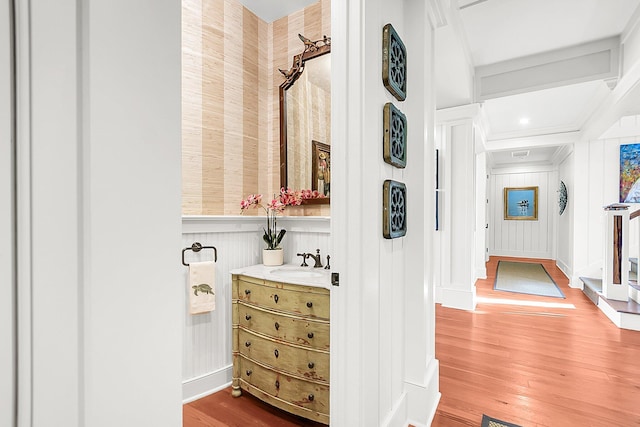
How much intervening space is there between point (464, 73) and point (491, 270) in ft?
16.1

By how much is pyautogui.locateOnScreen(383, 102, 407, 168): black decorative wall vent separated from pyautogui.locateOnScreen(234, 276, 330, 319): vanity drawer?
77cm

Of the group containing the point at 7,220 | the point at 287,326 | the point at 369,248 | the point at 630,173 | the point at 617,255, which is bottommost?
the point at 287,326

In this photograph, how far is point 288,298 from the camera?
1831 mm

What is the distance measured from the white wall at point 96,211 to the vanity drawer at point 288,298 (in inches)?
50.5

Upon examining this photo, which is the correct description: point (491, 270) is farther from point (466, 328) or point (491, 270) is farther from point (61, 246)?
point (61, 246)

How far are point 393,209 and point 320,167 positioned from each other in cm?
100

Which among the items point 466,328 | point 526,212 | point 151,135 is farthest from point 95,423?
point 526,212

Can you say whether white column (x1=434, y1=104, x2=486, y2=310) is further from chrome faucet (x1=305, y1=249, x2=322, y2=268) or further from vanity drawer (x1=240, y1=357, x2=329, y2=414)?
vanity drawer (x1=240, y1=357, x2=329, y2=414)

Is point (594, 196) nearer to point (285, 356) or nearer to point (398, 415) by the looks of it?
point (398, 415)

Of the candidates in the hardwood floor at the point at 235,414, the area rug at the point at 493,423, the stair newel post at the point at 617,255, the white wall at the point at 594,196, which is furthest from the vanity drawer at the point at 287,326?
the white wall at the point at 594,196

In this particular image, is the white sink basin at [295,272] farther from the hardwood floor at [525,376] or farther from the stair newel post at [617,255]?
the stair newel post at [617,255]

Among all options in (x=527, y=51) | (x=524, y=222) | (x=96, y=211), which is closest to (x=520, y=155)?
(x=524, y=222)

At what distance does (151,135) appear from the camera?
0.44 m

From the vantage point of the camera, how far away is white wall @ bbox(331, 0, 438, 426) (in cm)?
126
